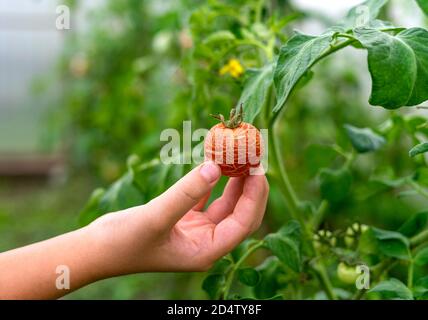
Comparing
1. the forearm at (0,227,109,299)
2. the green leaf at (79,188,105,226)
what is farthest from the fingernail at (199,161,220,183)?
the green leaf at (79,188,105,226)

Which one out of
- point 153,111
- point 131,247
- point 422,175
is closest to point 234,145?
point 131,247

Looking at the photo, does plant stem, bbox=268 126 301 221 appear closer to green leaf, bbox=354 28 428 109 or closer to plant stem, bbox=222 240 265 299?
plant stem, bbox=222 240 265 299

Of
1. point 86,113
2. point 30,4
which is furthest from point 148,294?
point 30,4

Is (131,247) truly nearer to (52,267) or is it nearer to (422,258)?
(52,267)

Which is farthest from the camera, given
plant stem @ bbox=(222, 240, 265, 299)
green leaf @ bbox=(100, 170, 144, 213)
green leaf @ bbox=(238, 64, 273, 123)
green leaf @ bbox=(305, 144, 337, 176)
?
green leaf @ bbox=(305, 144, 337, 176)

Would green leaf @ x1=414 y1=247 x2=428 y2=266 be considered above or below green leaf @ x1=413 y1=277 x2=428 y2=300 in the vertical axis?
above
